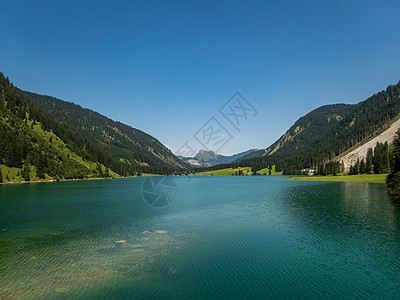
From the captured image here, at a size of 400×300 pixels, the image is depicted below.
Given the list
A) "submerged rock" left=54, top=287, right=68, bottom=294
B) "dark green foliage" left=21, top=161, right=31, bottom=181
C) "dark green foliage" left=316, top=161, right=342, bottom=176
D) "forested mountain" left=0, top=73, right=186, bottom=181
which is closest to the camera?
"submerged rock" left=54, top=287, right=68, bottom=294

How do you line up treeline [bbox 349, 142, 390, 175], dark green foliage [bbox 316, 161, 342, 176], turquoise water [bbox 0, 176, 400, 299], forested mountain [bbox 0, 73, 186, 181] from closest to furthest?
1. turquoise water [bbox 0, 176, 400, 299]
2. treeline [bbox 349, 142, 390, 175]
3. forested mountain [bbox 0, 73, 186, 181]
4. dark green foliage [bbox 316, 161, 342, 176]

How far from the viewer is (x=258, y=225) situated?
34.0m

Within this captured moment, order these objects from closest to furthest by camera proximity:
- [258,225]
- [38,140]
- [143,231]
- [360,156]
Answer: [143,231]
[258,225]
[38,140]
[360,156]

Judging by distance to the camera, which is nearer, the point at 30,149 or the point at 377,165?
the point at 377,165

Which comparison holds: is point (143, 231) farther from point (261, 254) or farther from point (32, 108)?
point (32, 108)

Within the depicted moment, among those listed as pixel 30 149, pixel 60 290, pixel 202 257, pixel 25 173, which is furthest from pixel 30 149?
pixel 202 257

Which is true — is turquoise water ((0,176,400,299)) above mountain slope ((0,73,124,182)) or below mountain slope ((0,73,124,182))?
below

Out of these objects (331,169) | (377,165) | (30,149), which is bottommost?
(331,169)

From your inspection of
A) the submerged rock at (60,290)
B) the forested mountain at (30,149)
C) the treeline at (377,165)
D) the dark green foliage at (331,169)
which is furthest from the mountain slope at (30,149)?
the treeline at (377,165)

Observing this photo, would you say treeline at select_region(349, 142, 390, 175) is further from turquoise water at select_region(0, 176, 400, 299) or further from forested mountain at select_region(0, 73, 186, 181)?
forested mountain at select_region(0, 73, 186, 181)

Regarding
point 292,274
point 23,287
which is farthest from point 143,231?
point 292,274

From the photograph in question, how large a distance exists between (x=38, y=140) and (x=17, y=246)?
170409 mm

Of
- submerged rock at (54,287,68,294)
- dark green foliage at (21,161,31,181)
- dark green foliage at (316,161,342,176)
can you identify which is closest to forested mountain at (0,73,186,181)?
dark green foliage at (21,161,31,181)

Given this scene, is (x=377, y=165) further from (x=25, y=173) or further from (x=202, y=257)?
(x=25, y=173)
